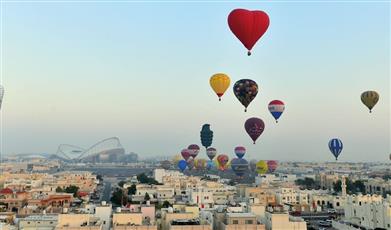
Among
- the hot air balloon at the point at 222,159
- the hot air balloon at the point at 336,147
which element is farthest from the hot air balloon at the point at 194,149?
the hot air balloon at the point at 336,147

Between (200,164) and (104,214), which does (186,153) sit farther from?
(104,214)

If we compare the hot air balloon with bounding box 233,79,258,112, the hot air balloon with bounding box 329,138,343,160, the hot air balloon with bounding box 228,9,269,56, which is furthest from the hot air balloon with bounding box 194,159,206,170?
the hot air balloon with bounding box 228,9,269,56

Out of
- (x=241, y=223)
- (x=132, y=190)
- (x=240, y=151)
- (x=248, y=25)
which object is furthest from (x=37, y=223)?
(x=240, y=151)

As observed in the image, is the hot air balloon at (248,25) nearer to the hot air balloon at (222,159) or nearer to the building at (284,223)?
the building at (284,223)

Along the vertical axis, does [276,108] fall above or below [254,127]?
above

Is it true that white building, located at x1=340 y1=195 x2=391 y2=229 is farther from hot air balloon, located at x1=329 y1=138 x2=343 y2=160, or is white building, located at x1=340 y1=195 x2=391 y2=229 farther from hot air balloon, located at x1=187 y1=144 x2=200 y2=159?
hot air balloon, located at x1=187 y1=144 x2=200 y2=159

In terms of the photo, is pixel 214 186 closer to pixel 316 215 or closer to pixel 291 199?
pixel 291 199
